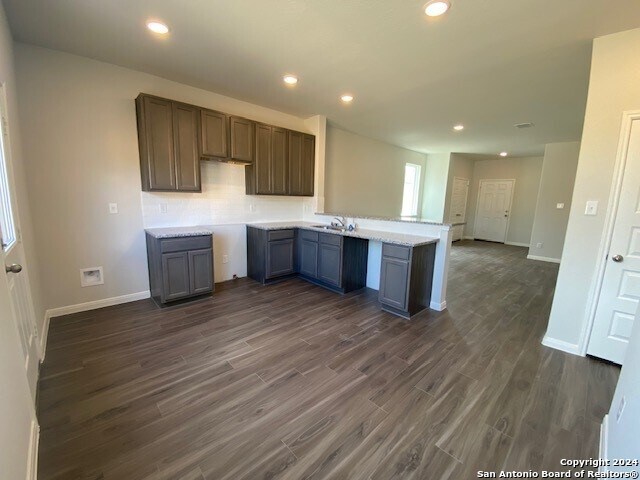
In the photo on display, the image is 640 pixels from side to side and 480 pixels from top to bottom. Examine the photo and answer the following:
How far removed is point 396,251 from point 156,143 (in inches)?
118

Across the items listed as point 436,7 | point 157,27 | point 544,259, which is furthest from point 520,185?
point 157,27

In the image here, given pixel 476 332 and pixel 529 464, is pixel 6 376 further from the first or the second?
pixel 476 332

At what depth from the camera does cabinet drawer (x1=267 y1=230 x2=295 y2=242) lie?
401 cm

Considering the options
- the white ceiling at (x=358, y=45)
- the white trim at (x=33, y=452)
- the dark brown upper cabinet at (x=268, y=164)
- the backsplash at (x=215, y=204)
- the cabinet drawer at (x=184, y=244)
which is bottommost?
the white trim at (x=33, y=452)

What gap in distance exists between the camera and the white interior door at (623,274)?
2.17 metres

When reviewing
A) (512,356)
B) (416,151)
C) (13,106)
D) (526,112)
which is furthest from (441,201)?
(13,106)

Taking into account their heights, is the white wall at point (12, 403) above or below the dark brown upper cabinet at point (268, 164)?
below

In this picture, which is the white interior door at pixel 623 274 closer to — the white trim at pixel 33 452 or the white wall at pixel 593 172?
the white wall at pixel 593 172

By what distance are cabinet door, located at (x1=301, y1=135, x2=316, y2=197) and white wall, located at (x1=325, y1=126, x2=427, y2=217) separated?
2.26 feet

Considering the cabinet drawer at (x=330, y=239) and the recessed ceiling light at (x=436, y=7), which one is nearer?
the recessed ceiling light at (x=436, y=7)

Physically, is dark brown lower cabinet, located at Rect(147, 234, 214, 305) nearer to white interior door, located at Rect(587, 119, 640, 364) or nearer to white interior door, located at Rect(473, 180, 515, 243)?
white interior door, located at Rect(587, 119, 640, 364)

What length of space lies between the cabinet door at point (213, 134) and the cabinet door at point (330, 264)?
Result: 1880 millimetres

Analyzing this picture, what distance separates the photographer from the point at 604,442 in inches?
60.9

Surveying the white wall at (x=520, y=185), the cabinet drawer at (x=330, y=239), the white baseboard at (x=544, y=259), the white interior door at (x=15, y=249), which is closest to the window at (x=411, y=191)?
the white wall at (x=520, y=185)
